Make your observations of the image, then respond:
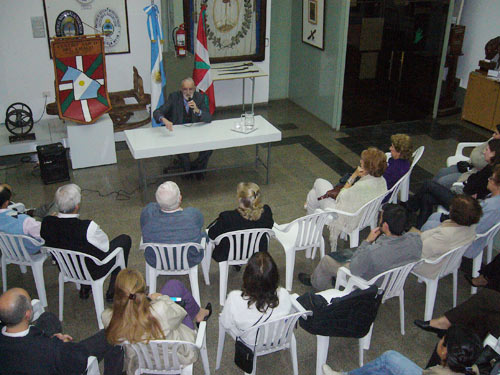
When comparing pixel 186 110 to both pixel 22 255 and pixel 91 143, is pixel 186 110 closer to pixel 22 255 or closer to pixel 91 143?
pixel 91 143

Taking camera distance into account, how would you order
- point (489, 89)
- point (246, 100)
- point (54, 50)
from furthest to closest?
point (246, 100), point (489, 89), point (54, 50)

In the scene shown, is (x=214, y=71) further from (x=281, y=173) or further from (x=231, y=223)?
(x=231, y=223)

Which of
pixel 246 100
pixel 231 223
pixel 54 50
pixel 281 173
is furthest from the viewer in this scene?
pixel 246 100

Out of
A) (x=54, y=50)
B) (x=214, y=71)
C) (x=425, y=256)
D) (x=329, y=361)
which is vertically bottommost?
(x=329, y=361)

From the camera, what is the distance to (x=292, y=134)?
7387mm

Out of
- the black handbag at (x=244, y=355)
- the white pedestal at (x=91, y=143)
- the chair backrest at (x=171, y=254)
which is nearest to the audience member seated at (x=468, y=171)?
the chair backrest at (x=171, y=254)

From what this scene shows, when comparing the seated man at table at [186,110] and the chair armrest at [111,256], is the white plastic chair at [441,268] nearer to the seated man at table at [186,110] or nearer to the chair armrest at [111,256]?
the chair armrest at [111,256]

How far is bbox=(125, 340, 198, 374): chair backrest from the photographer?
2.65 m

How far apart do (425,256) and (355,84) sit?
436 centimetres

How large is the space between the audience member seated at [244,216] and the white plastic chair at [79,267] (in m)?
0.76

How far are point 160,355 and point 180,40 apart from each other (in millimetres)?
5241

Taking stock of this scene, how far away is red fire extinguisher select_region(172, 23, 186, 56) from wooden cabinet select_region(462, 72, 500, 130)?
14.3 feet

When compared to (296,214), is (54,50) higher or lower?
higher

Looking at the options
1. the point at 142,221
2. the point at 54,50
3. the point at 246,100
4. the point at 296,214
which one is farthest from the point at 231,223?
the point at 246,100
